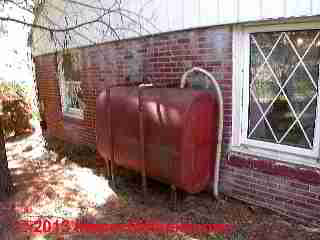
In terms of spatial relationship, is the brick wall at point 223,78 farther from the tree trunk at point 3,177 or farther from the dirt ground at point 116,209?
the tree trunk at point 3,177

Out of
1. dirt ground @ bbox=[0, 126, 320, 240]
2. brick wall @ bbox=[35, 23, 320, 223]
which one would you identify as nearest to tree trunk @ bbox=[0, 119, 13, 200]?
dirt ground @ bbox=[0, 126, 320, 240]

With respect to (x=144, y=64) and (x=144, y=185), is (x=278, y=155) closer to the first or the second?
(x=144, y=185)

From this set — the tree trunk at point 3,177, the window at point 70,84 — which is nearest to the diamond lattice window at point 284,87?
the tree trunk at point 3,177

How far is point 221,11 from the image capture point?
11.0 ft

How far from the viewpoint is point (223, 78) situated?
11.6ft

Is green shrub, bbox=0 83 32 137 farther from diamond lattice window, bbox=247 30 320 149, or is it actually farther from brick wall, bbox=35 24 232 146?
diamond lattice window, bbox=247 30 320 149

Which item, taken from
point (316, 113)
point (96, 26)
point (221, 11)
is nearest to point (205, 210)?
point (316, 113)

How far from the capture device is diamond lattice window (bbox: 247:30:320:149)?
2984 millimetres

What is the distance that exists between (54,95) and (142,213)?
5.03 meters

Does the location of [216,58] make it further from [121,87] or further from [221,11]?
[121,87]

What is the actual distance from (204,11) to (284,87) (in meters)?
1.31

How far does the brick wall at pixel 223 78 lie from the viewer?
10.3ft

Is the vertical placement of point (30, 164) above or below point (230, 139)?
below

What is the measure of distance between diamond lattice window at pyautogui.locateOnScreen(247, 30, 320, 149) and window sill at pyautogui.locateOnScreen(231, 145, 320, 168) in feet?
0.41
